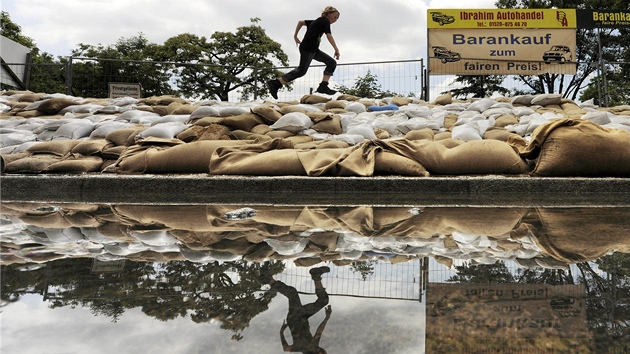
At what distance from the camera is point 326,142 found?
168 inches

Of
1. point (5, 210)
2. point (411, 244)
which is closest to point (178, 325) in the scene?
point (411, 244)

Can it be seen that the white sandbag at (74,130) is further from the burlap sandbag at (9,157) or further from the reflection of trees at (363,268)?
the reflection of trees at (363,268)

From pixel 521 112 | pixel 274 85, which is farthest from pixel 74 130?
pixel 521 112

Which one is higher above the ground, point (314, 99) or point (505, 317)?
point (314, 99)

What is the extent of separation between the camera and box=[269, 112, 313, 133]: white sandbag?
16.0 ft

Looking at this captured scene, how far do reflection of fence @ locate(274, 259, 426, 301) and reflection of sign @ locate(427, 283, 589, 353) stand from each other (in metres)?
0.07

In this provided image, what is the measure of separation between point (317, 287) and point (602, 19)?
1924 centimetres

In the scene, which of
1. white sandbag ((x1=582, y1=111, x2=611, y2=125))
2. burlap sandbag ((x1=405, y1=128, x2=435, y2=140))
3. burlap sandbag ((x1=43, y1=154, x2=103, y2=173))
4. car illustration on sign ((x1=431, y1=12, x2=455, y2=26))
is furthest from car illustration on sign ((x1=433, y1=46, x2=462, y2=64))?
burlap sandbag ((x1=43, y1=154, x2=103, y2=173))

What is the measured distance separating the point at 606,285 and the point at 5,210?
3007 mm

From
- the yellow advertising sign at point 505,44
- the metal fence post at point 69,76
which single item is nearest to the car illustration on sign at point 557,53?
the yellow advertising sign at point 505,44

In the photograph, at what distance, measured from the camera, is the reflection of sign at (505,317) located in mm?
768

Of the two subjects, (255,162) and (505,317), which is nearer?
(505,317)

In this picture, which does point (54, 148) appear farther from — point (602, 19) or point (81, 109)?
point (602, 19)

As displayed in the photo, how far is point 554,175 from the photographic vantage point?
11.6 ft
